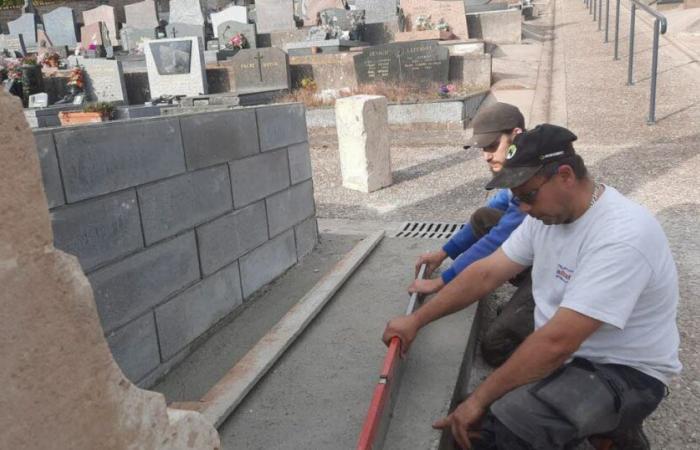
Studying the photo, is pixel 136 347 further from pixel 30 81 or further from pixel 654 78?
pixel 30 81

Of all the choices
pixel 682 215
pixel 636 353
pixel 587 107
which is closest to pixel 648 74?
pixel 587 107

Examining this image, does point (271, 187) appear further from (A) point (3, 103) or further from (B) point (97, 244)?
(A) point (3, 103)

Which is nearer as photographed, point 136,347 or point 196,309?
point 136,347

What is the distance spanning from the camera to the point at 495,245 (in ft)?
9.98

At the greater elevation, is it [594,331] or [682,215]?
[594,331]

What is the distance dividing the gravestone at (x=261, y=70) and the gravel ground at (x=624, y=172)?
8.72 ft

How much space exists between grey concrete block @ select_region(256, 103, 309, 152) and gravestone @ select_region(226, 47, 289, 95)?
7.42 meters

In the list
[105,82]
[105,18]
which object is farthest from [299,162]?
[105,18]

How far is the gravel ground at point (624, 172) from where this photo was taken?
3.12 metres

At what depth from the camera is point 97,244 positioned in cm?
269

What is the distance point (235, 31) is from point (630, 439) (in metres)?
18.8

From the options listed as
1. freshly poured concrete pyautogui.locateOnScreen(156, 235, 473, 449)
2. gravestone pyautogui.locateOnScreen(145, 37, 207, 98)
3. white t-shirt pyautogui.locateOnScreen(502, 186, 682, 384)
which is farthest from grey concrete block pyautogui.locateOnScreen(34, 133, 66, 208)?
gravestone pyautogui.locateOnScreen(145, 37, 207, 98)

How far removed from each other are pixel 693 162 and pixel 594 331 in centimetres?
570

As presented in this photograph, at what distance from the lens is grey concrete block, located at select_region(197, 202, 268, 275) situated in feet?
11.3
